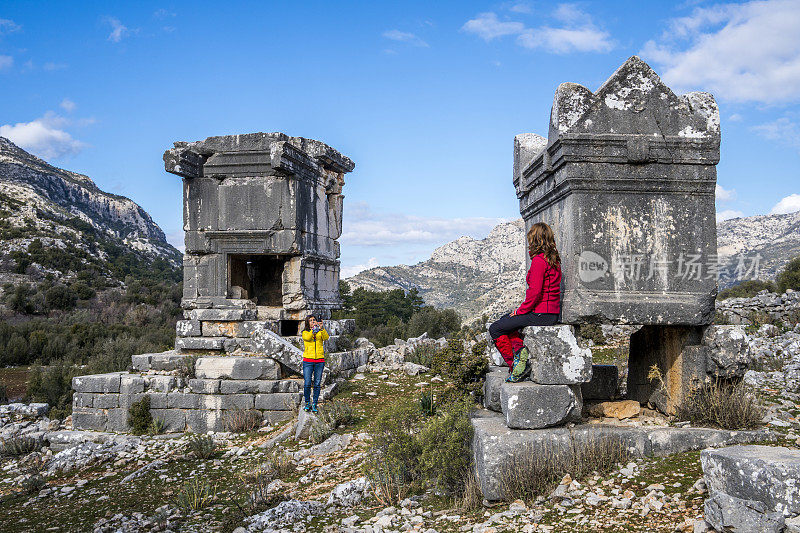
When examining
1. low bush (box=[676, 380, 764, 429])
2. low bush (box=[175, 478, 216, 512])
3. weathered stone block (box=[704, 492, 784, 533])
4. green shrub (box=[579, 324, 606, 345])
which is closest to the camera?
weathered stone block (box=[704, 492, 784, 533])

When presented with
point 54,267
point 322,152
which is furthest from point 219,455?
point 54,267

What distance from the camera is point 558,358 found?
4156 mm

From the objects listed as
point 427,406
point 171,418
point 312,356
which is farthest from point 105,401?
point 427,406

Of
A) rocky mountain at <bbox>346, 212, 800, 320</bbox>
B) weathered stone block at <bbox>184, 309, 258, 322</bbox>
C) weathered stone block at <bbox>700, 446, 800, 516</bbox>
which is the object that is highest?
rocky mountain at <bbox>346, 212, 800, 320</bbox>

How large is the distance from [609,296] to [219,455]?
5635mm

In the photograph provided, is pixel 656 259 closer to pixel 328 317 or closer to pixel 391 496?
pixel 391 496

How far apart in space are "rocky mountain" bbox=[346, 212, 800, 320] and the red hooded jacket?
115 feet

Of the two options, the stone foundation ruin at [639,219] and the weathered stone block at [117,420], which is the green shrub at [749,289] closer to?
the stone foundation ruin at [639,219]

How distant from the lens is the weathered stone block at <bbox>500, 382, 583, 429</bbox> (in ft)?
13.3

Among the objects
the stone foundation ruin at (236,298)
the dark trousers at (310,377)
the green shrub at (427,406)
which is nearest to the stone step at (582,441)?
the green shrub at (427,406)

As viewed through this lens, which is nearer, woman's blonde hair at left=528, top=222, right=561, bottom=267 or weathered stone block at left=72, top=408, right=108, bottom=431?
woman's blonde hair at left=528, top=222, right=561, bottom=267

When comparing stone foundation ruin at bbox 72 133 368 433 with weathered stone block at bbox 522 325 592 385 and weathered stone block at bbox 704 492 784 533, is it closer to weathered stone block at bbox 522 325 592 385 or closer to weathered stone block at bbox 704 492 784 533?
weathered stone block at bbox 522 325 592 385

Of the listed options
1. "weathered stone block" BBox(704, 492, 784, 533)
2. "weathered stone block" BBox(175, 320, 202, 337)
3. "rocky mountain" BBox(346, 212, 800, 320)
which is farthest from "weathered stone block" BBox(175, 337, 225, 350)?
"rocky mountain" BBox(346, 212, 800, 320)

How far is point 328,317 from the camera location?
1161cm
